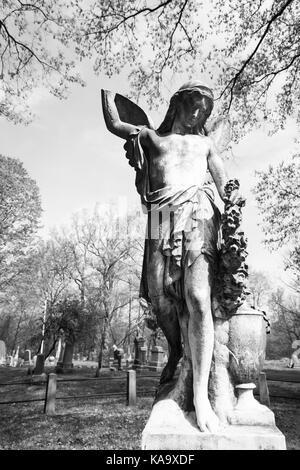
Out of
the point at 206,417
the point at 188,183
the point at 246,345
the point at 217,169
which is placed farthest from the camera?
the point at 217,169

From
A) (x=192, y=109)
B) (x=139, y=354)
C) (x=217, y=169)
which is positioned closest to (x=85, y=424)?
(x=217, y=169)

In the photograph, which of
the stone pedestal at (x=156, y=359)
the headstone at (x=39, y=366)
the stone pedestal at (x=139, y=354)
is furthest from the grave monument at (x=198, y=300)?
the stone pedestal at (x=139, y=354)

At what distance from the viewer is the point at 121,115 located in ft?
11.1

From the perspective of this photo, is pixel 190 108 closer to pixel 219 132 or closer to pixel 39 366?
pixel 219 132

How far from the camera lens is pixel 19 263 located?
22.9m

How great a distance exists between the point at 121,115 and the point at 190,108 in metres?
0.67

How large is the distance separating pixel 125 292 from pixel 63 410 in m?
22.3

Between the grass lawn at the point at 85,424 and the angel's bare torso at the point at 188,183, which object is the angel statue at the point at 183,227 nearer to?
the angel's bare torso at the point at 188,183

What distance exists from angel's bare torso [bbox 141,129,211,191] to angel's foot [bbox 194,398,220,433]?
1581mm

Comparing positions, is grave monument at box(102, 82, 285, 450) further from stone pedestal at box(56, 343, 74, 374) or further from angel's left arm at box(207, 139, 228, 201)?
stone pedestal at box(56, 343, 74, 374)

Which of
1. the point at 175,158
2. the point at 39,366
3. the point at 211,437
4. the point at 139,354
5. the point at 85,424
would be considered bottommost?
the point at 85,424

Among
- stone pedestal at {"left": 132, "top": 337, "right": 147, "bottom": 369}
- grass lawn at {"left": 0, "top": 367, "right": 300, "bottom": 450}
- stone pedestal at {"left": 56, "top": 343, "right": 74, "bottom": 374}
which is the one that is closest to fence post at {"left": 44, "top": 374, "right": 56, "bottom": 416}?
grass lawn at {"left": 0, "top": 367, "right": 300, "bottom": 450}

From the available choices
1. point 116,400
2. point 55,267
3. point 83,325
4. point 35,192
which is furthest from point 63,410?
point 55,267

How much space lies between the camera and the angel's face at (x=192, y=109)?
3109 millimetres
